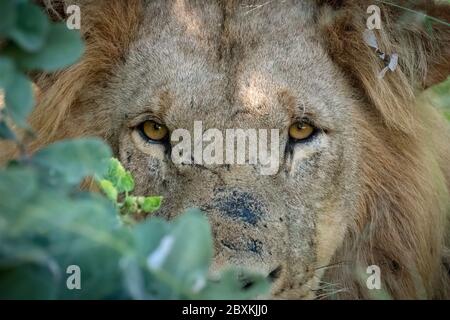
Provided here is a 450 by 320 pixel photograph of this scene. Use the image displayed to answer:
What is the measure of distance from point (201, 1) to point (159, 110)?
59 cm

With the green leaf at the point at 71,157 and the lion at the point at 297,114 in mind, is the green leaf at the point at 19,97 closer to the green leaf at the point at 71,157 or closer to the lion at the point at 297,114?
the green leaf at the point at 71,157

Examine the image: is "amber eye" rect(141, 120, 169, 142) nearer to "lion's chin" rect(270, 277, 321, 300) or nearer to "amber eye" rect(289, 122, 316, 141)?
"amber eye" rect(289, 122, 316, 141)

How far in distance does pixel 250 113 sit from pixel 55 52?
5.97 feet

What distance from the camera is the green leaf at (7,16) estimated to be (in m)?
1.70

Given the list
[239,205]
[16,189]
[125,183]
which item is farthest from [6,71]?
[239,205]

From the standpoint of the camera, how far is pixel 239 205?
3375mm

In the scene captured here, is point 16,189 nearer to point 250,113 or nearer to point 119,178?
point 119,178

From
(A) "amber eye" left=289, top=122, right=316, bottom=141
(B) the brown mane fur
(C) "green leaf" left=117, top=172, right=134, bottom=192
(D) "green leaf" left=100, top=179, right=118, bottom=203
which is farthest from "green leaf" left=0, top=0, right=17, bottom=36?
(B) the brown mane fur

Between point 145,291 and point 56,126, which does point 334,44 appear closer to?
point 56,126

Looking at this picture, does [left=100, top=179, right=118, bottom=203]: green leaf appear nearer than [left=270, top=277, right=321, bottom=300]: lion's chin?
Yes

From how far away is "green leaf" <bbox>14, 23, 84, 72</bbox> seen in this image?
6.04ft

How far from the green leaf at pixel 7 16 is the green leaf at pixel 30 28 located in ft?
0.04

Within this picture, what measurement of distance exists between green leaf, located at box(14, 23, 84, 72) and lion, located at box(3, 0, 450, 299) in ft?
5.33

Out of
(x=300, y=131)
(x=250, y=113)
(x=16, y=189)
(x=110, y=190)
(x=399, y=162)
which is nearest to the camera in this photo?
(x=16, y=189)
